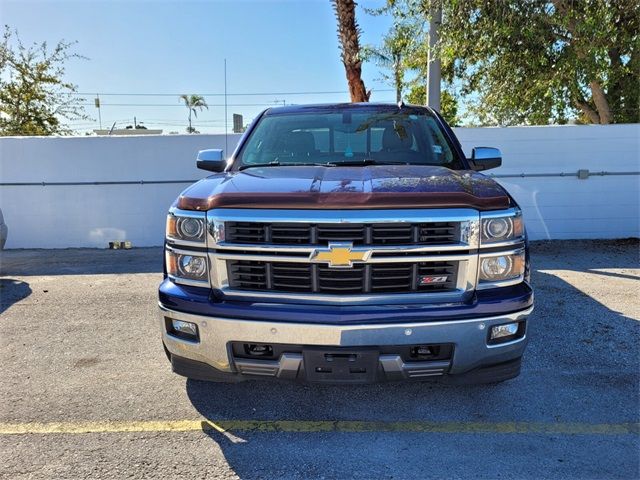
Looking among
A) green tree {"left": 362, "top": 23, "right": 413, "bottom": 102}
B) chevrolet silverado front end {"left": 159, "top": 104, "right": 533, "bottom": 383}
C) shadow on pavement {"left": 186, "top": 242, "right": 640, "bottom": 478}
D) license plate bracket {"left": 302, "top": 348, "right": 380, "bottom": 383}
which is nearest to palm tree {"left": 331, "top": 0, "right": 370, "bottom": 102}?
green tree {"left": 362, "top": 23, "right": 413, "bottom": 102}

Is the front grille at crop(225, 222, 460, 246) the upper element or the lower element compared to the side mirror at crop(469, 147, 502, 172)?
lower

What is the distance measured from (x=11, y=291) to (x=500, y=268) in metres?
6.10

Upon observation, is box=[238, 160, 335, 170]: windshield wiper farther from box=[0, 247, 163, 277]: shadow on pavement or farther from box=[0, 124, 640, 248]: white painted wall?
box=[0, 124, 640, 248]: white painted wall

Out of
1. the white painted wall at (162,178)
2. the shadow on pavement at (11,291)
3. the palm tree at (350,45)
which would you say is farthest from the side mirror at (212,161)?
the palm tree at (350,45)

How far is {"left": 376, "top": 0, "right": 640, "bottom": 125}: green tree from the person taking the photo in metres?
7.63

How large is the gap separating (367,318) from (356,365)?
253 mm

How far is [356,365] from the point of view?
2422 millimetres

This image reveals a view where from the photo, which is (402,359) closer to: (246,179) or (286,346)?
(286,346)

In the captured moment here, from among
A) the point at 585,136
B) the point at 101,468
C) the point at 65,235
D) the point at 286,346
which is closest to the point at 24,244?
the point at 65,235

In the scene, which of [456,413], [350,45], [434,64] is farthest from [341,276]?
[350,45]

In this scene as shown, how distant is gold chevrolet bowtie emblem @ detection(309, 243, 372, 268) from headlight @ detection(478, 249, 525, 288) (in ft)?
2.13

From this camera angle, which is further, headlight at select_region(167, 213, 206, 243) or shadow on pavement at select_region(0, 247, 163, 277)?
shadow on pavement at select_region(0, 247, 163, 277)

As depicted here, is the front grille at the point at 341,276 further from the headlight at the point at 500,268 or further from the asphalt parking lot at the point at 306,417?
the asphalt parking lot at the point at 306,417

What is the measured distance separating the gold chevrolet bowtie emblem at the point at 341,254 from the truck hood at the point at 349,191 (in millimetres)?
211
